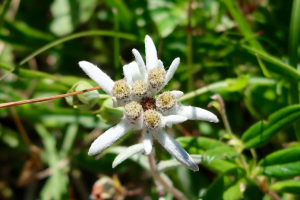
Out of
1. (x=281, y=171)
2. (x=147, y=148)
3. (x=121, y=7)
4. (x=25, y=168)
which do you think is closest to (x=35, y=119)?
(x=25, y=168)

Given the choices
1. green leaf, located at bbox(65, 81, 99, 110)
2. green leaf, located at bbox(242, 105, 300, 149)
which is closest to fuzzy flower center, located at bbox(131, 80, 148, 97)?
green leaf, located at bbox(65, 81, 99, 110)

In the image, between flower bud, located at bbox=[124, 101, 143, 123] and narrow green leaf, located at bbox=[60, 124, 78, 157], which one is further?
narrow green leaf, located at bbox=[60, 124, 78, 157]

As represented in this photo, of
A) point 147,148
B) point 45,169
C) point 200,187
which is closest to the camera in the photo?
point 147,148

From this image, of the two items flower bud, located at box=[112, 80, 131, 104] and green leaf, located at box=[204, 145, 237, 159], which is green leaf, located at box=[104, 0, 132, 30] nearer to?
flower bud, located at box=[112, 80, 131, 104]

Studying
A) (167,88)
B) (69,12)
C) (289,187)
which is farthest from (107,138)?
(69,12)

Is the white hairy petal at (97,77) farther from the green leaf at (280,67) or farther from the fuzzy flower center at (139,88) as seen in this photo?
the green leaf at (280,67)

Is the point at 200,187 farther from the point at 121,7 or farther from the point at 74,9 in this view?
the point at 74,9

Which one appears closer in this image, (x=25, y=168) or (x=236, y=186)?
(x=236, y=186)
